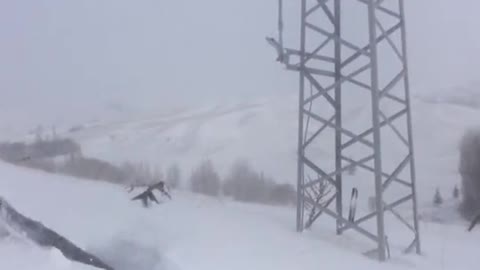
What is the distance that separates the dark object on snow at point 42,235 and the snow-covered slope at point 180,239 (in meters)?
0.10

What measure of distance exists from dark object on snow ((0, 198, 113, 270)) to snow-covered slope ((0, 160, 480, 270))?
97 mm

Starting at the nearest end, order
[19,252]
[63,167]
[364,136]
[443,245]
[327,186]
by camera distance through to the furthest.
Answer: [19,252] → [364,136] → [443,245] → [327,186] → [63,167]

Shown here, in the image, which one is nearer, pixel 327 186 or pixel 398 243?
pixel 398 243

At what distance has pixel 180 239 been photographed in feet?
12.1

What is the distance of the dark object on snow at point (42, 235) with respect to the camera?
3377 millimetres

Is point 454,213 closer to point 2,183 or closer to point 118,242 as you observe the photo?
point 118,242

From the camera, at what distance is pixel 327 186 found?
5164mm

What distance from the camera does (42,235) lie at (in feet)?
11.6

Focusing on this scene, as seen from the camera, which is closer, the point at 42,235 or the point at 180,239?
the point at 42,235

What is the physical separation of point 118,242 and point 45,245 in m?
0.50

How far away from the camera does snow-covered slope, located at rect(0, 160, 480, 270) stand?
3395 mm

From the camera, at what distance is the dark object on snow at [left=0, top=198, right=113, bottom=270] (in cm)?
338

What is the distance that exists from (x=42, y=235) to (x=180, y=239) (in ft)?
2.65

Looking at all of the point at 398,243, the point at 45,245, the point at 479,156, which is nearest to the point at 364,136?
the point at 398,243
